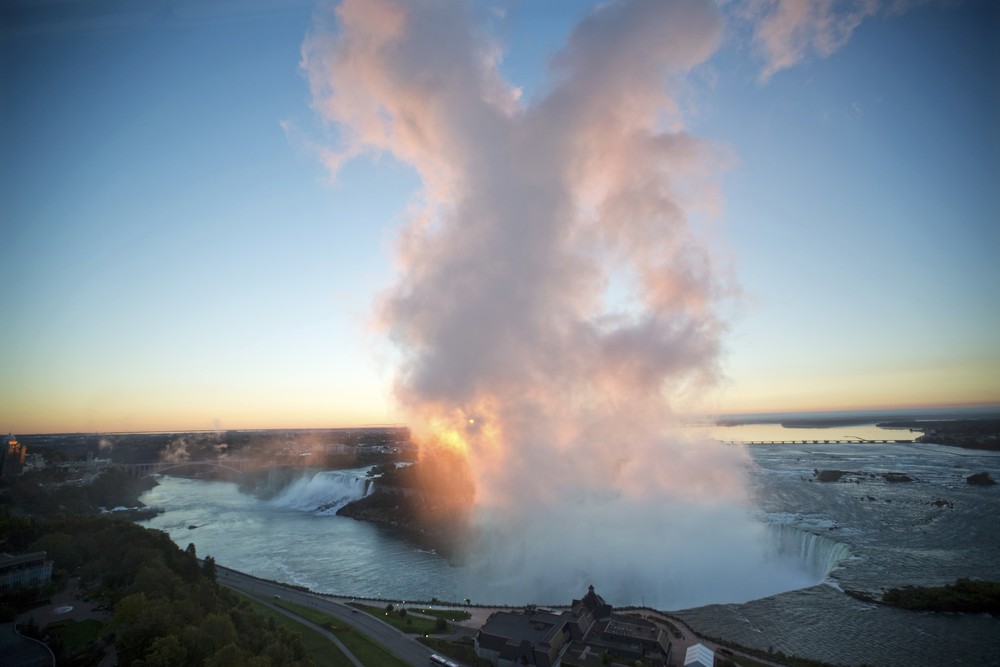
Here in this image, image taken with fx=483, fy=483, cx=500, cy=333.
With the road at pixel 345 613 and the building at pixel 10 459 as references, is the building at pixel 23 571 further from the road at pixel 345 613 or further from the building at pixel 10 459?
the building at pixel 10 459

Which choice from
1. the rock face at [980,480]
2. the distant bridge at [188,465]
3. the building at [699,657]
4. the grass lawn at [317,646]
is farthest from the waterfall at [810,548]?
the distant bridge at [188,465]

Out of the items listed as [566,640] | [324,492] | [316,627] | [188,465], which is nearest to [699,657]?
[566,640]

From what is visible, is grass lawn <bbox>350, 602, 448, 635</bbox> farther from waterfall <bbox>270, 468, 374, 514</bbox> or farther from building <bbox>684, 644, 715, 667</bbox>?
waterfall <bbox>270, 468, 374, 514</bbox>

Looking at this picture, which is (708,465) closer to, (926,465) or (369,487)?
(369,487)

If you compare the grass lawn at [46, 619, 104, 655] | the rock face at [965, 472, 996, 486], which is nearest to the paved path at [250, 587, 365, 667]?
the grass lawn at [46, 619, 104, 655]

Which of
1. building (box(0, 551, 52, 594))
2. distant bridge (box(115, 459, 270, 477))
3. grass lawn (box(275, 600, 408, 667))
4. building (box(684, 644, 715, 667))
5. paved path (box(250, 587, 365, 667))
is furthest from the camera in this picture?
distant bridge (box(115, 459, 270, 477))

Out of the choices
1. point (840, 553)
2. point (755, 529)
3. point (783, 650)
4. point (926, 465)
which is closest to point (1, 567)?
point (783, 650)
